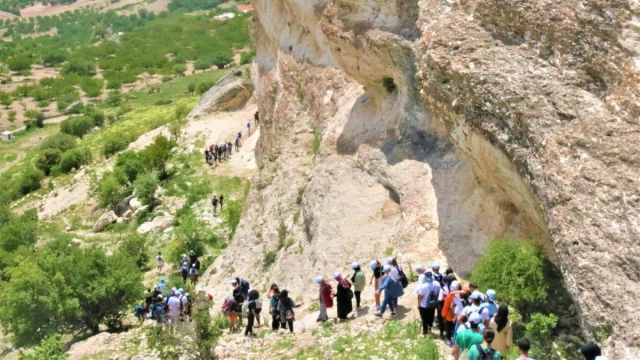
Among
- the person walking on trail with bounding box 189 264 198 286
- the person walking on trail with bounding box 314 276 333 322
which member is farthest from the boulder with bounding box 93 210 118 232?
the person walking on trail with bounding box 314 276 333 322

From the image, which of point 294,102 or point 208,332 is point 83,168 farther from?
point 208,332

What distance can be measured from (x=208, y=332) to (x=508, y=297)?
550 cm

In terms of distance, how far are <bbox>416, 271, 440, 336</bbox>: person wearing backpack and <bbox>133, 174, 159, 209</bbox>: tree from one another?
24382mm

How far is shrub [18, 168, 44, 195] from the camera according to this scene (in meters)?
46.9

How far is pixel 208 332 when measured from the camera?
46.6 ft

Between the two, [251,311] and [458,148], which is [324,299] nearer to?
[251,311]

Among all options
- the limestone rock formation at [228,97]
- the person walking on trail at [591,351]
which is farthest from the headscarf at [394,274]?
the limestone rock formation at [228,97]

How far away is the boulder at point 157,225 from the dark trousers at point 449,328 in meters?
21.8

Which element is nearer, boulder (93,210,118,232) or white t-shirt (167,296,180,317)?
white t-shirt (167,296,180,317)

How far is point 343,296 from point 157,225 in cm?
2004

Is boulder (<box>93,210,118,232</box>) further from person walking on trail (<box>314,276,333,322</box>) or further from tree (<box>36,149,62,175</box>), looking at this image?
person walking on trail (<box>314,276,333,322</box>)

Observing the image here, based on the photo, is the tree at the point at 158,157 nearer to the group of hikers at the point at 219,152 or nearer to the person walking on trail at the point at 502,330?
the group of hikers at the point at 219,152

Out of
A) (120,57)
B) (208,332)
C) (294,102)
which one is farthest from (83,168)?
(120,57)

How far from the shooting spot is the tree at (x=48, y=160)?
5044 cm
